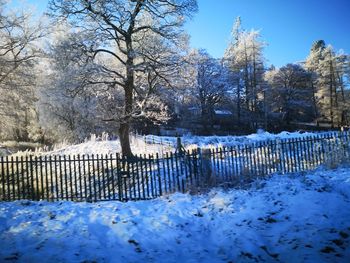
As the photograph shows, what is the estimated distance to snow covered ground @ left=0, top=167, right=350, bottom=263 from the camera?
19.6 ft

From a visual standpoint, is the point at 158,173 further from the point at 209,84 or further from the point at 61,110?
the point at 209,84

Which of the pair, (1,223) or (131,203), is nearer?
(1,223)

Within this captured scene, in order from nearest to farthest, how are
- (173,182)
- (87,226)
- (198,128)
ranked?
1. (87,226)
2. (173,182)
3. (198,128)

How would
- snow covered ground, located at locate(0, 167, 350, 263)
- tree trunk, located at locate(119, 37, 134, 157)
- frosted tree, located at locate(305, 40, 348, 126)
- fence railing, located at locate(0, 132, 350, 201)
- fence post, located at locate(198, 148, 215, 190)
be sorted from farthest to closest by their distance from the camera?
frosted tree, located at locate(305, 40, 348, 126)
tree trunk, located at locate(119, 37, 134, 157)
fence post, located at locate(198, 148, 215, 190)
fence railing, located at locate(0, 132, 350, 201)
snow covered ground, located at locate(0, 167, 350, 263)

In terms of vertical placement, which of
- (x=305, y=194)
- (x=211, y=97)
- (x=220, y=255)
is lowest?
(x=220, y=255)

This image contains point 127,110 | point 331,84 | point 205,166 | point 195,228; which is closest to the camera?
point 195,228

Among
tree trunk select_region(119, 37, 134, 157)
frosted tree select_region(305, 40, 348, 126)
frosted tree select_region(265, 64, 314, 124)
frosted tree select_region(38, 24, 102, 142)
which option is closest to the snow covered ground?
tree trunk select_region(119, 37, 134, 157)

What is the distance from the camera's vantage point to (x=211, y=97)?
156 ft

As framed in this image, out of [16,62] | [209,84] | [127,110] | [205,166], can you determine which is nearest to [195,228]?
[205,166]

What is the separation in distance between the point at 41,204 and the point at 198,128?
38.1 metres

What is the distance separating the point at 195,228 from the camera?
295 inches

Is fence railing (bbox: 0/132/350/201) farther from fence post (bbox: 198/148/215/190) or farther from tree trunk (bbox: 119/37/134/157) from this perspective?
tree trunk (bbox: 119/37/134/157)

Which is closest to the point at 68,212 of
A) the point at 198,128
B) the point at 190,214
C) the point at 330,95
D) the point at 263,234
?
the point at 190,214

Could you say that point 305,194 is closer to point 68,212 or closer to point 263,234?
point 263,234
